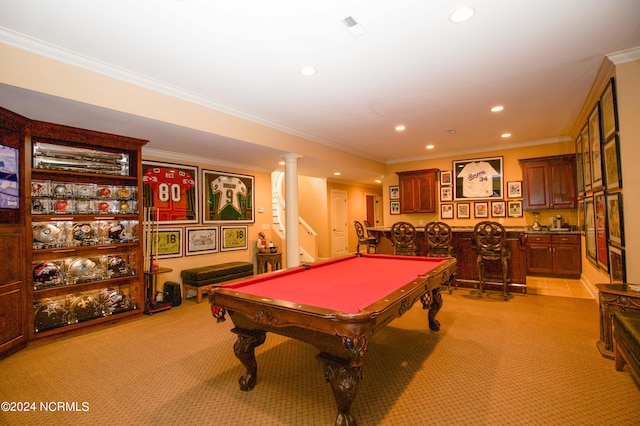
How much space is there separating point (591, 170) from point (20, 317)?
291 inches

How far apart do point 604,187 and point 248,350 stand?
4.29 m

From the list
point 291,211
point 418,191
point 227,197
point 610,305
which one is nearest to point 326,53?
point 291,211

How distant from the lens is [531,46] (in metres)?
2.76

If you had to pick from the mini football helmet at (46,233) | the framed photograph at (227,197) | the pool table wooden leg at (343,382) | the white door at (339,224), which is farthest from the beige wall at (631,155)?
the white door at (339,224)

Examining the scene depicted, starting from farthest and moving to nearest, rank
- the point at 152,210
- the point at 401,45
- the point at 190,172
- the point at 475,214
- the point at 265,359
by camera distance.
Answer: the point at 475,214 < the point at 190,172 < the point at 152,210 < the point at 265,359 < the point at 401,45

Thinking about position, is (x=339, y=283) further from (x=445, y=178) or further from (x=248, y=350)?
(x=445, y=178)

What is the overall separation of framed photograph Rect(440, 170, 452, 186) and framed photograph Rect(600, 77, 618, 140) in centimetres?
387

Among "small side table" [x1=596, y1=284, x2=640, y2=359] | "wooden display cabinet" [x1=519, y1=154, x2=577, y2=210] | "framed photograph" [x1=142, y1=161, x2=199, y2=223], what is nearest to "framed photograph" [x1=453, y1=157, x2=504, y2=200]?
"wooden display cabinet" [x1=519, y1=154, x2=577, y2=210]

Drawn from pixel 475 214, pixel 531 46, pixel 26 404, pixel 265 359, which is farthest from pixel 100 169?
pixel 475 214

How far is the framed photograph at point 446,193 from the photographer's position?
7402 mm

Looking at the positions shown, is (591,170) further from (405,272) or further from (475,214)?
(405,272)

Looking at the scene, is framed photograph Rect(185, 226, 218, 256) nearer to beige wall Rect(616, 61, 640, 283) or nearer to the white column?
the white column

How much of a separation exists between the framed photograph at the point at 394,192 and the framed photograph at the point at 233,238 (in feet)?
13.3

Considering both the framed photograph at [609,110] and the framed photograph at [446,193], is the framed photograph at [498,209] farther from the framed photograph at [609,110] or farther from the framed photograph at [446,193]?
the framed photograph at [609,110]
